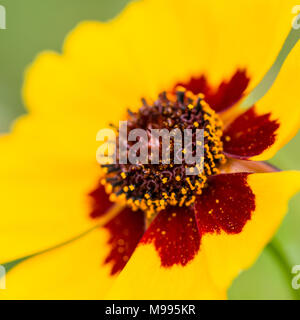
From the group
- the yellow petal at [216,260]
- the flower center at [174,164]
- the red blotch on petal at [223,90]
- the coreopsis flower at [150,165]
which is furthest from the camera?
the red blotch on petal at [223,90]

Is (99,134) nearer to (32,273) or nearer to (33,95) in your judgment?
(33,95)

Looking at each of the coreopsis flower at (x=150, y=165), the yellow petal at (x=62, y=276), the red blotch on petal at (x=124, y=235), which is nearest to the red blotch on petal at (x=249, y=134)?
the coreopsis flower at (x=150, y=165)

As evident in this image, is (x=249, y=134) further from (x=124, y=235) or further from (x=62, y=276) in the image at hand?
(x=62, y=276)

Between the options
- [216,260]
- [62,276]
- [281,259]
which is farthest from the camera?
[62,276]

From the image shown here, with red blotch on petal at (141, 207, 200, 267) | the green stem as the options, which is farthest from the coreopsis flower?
the green stem

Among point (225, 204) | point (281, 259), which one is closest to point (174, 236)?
point (225, 204)

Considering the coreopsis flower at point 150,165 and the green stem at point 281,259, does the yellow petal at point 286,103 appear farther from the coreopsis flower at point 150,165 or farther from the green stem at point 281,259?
the green stem at point 281,259
